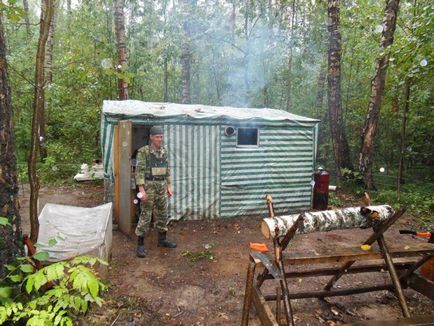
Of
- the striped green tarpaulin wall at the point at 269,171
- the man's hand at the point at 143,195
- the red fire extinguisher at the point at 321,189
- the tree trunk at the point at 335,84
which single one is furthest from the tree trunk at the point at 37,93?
the tree trunk at the point at 335,84

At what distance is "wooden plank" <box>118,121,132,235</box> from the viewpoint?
206 inches

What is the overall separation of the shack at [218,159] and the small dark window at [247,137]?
0.02 metres

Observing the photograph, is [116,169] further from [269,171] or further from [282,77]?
[282,77]

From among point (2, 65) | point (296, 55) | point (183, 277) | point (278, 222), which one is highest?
point (296, 55)

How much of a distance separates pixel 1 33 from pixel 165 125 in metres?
3.67

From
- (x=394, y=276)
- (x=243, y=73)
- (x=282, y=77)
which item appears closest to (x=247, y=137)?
(x=394, y=276)

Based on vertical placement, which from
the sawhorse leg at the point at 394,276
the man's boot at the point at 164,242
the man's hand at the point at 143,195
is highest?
the man's hand at the point at 143,195

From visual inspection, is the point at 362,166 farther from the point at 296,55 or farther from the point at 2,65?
the point at 2,65

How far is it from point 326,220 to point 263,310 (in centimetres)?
101

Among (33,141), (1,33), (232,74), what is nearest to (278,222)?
(33,141)

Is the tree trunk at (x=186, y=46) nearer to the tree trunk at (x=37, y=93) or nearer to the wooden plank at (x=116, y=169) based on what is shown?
the wooden plank at (x=116, y=169)

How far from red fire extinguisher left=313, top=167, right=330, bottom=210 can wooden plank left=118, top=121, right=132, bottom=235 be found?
181 inches

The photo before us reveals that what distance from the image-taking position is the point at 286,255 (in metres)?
2.73

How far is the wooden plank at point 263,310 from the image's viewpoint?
8.04 feet
